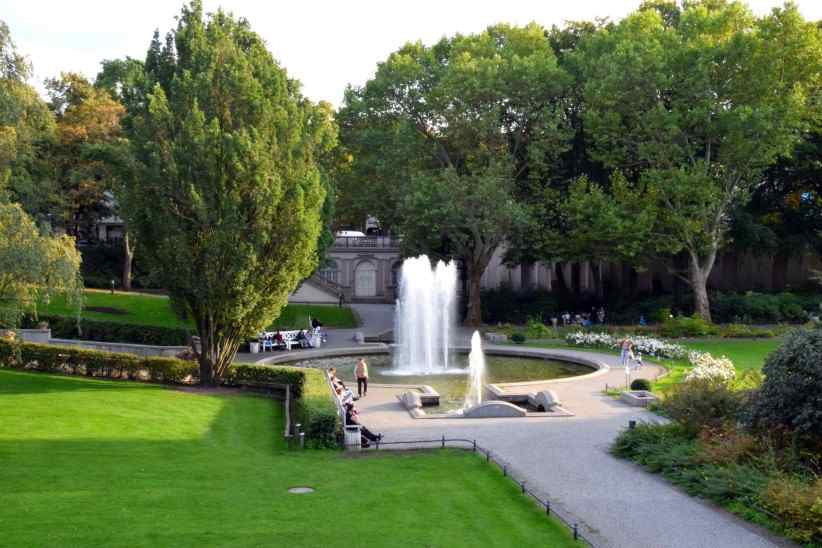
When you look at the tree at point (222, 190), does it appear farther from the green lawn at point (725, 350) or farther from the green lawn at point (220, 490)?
the green lawn at point (725, 350)

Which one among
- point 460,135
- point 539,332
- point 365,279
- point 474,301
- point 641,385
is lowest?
point 641,385

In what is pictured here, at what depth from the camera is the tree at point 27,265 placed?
2394 centimetres

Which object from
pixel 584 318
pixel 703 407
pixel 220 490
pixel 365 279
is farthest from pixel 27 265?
pixel 365 279

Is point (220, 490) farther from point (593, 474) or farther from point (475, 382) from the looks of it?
point (475, 382)

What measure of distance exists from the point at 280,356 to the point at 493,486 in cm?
2265

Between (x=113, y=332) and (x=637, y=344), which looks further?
(x=113, y=332)

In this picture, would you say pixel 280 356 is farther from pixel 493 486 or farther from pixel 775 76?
pixel 775 76

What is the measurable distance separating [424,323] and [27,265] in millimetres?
18109

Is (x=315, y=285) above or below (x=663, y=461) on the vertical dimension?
above

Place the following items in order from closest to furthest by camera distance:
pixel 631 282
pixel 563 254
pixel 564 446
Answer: pixel 564 446, pixel 563 254, pixel 631 282

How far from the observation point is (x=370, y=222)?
8269 centimetres

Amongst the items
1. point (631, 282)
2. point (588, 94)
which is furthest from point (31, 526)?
point (631, 282)

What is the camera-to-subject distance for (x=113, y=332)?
128 feet

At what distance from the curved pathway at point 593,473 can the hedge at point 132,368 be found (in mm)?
2671
